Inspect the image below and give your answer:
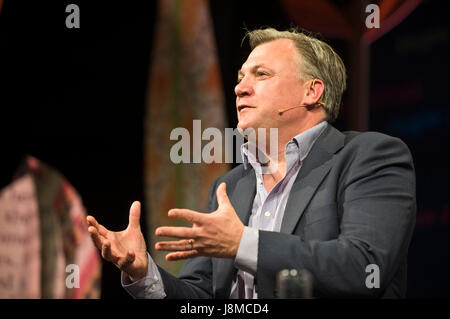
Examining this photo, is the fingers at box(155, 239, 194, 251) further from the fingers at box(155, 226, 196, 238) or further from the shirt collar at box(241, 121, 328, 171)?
the shirt collar at box(241, 121, 328, 171)

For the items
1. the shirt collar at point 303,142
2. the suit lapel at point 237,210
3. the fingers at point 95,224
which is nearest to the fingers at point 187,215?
the fingers at point 95,224

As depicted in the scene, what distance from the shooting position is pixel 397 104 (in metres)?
3.13

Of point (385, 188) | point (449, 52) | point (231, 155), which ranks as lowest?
point (385, 188)

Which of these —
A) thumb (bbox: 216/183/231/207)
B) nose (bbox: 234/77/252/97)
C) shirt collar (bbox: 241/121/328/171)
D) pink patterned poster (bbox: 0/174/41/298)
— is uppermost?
nose (bbox: 234/77/252/97)

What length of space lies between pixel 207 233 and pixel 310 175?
45 cm

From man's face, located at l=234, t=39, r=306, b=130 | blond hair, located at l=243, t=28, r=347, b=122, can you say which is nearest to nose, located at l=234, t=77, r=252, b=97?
man's face, located at l=234, t=39, r=306, b=130

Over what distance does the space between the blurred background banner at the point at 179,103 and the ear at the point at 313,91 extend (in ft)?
3.56

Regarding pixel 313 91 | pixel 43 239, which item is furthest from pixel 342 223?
pixel 43 239

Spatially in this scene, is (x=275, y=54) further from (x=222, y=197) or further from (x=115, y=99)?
(x=115, y=99)

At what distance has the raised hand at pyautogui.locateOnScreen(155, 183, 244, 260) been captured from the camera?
1.36 m

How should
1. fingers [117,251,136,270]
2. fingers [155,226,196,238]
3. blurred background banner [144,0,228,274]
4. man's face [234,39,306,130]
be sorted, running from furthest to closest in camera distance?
blurred background banner [144,0,228,274] < man's face [234,39,306,130] < fingers [117,251,136,270] < fingers [155,226,196,238]

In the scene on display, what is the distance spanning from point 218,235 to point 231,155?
1.32m
